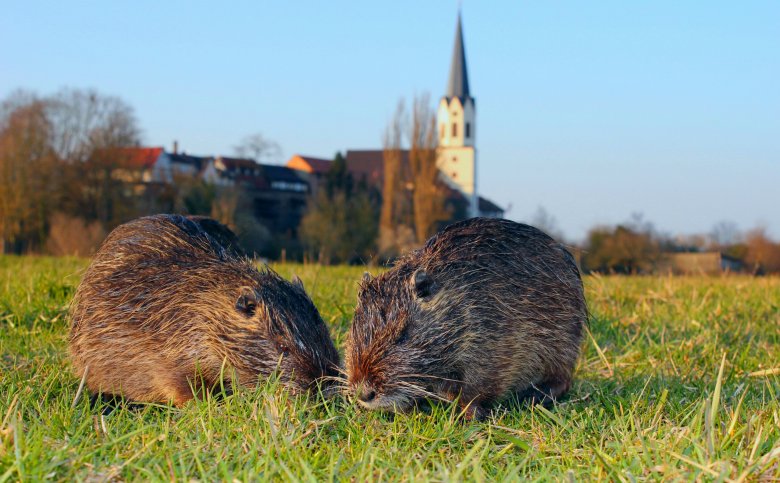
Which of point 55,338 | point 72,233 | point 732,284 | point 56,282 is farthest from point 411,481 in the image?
point 72,233

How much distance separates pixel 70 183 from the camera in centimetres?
4091

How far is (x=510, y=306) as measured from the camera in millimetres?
4254

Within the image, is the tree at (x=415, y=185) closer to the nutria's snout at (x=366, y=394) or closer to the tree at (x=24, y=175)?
the tree at (x=24, y=175)

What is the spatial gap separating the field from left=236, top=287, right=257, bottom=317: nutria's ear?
42 centimetres

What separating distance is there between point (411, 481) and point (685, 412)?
1.91 m

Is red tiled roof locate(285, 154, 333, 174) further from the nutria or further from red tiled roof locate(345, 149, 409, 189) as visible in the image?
the nutria

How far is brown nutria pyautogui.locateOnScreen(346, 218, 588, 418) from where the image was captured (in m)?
Result: 3.69

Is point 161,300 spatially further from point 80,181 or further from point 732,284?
point 80,181

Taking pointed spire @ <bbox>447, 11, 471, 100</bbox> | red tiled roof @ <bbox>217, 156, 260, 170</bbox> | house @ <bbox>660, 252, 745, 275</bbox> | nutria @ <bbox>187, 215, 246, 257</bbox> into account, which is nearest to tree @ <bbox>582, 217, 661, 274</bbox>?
house @ <bbox>660, 252, 745, 275</bbox>

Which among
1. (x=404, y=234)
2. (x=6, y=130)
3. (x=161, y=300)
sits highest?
(x=6, y=130)

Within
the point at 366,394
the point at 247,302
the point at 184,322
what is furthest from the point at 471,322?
the point at 184,322

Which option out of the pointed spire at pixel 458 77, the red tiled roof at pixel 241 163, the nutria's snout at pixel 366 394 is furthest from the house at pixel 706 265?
the pointed spire at pixel 458 77

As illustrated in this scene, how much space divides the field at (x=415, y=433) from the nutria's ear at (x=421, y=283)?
0.57 m

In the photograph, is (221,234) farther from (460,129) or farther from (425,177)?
(460,129)
